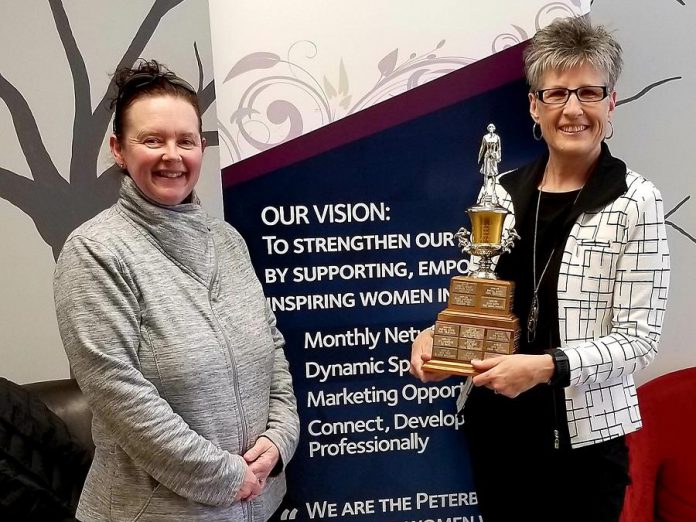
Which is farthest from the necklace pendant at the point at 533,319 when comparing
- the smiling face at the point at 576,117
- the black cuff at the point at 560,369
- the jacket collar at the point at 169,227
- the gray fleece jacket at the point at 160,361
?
the jacket collar at the point at 169,227

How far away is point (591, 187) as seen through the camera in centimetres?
135

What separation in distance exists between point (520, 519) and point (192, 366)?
0.83 m

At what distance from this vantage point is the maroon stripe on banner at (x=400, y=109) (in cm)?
183

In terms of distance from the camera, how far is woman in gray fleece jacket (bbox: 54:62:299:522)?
4.07ft

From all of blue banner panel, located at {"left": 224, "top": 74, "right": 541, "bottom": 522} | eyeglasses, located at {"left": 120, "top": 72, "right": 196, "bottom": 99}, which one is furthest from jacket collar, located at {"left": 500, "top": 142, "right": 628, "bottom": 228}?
eyeglasses, located at {"left": 120, "top": 72, "right": 196, "bottom": 99}

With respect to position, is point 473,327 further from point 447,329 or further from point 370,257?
point 370,257

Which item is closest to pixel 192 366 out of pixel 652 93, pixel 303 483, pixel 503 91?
pixel 303 483

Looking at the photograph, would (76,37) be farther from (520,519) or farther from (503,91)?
(520,519)

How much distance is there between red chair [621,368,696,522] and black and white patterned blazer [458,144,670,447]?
766 millimetres

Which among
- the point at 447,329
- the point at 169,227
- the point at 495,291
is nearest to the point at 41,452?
the point at 169,227

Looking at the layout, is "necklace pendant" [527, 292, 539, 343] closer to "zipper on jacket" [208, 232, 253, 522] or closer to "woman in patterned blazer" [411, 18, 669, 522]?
"woman in patterned blazer" [411, 18, 669, 522]

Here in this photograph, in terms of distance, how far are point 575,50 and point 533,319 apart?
0.57m

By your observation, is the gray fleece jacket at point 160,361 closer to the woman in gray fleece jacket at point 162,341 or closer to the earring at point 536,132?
the woman in gray fleece jacket at point 162,341

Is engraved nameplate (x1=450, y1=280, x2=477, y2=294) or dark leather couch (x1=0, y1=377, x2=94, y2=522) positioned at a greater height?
engraved nameplate (x1=450, y1=280, x2=477, y2=294)
